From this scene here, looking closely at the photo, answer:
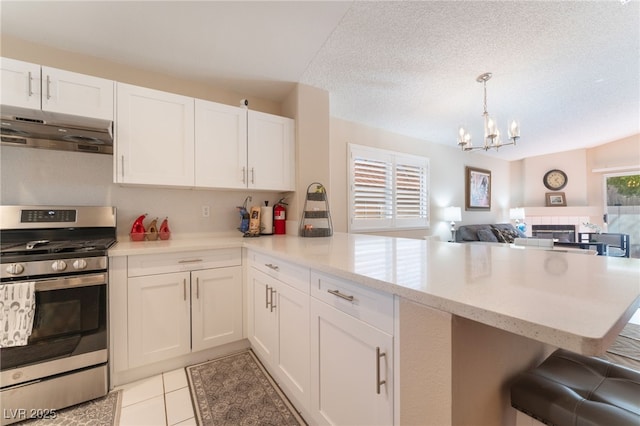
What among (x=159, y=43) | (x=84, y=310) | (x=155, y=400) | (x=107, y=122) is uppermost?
(x=159, y=43)

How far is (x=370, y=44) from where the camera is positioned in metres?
2.06

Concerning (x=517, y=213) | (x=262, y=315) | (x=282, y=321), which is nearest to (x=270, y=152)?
(x=262, y=315)

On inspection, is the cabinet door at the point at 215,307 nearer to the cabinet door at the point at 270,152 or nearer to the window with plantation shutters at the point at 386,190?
the cabinet door at the point at 270,152

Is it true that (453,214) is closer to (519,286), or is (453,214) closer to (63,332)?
(519,286)

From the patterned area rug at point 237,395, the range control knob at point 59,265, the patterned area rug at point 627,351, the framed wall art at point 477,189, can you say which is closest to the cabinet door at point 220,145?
the range control knob at point 59,265

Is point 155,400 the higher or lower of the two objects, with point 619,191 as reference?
lower

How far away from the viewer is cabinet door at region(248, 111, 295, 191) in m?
2.40

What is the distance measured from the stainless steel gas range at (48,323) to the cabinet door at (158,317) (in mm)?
158

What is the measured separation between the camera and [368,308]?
0.92 m

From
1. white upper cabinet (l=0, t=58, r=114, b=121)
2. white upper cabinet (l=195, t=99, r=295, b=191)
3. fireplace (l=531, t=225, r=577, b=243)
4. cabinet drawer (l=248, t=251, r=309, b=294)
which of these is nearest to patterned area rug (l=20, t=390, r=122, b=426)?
cabinet drawer (l=248, t=251, r=309, b=294)

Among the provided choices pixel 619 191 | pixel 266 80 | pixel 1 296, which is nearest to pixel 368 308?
pixel 1 296

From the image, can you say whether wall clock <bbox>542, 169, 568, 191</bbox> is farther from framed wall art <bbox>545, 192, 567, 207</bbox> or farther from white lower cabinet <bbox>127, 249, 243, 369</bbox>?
white lower cabinet <bbox>127, 249, 243, 369</bbox>

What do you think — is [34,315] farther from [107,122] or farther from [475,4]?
[475,4]

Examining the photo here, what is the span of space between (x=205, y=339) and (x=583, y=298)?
2.13m
